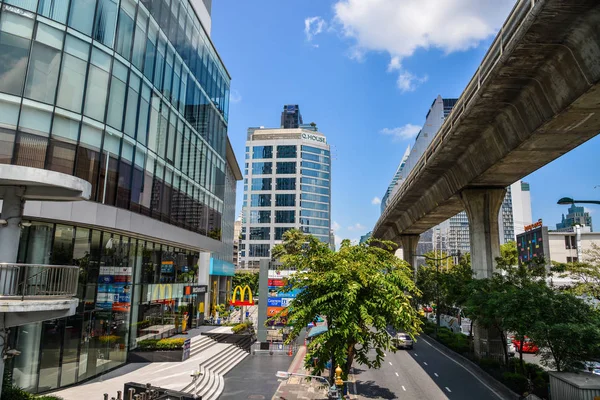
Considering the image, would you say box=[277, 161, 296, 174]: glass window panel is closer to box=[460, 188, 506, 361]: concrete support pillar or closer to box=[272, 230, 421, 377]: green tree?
box=[460, 188, 506, 361]: concrete support pillar

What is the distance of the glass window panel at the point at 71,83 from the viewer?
19031 millimetres

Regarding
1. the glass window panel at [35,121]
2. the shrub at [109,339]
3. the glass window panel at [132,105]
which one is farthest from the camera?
the shrub at [109,339]

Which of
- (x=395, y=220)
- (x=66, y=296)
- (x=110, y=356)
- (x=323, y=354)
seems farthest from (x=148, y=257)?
(x=395, y=220)

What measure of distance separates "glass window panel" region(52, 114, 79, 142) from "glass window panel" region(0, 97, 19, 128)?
58.7 inches

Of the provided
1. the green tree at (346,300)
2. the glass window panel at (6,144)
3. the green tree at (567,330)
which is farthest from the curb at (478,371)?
the glass window panel at (6,144)

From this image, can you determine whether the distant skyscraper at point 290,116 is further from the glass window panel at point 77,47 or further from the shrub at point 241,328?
the glass window panel at point 77,47

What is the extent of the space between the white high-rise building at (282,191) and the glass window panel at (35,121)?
109075 mm

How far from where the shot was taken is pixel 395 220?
65.0 meters

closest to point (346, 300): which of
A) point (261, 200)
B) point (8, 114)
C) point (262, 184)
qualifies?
point (8, 114)

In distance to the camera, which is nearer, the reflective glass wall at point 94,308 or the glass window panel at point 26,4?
the glass window panel at point 26,4

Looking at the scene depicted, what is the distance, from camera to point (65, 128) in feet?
62.6

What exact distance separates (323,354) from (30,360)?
42.0ft

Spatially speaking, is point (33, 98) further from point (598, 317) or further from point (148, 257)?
point (598, 317)

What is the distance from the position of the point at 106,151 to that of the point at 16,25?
6.44 m
